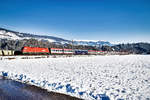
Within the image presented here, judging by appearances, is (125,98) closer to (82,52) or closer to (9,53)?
(9,53)

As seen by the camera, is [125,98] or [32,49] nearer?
[125,98]

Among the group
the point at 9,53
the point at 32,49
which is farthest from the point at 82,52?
the point at 9,53

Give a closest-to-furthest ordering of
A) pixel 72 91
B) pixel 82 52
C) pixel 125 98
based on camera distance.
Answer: pixel 125 98 → pixel 72 91 → pixel 82 52

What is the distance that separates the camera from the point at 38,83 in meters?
8.73

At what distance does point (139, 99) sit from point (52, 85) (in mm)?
5159

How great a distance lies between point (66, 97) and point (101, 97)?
176 cm

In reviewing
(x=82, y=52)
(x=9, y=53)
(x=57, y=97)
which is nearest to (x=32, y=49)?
(x=9, y=53)

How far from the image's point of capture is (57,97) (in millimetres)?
6199

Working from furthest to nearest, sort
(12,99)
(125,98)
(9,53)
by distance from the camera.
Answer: (9,53) < (125,98) < (12,99)

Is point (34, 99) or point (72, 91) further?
point (72, 91)

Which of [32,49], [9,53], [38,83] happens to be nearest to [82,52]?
[32,49]

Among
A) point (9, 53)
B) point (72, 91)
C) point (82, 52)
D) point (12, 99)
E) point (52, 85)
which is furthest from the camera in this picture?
point (82, 52)

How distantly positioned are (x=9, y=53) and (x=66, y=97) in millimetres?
44468

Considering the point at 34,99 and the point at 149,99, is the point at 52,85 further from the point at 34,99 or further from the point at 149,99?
the point at 149,99
